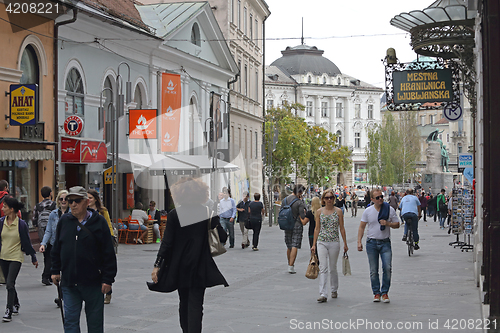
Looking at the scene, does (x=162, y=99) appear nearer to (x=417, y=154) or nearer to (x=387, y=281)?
(x=387, y=281)

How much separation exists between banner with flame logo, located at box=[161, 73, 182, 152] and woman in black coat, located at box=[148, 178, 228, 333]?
19.0 meters

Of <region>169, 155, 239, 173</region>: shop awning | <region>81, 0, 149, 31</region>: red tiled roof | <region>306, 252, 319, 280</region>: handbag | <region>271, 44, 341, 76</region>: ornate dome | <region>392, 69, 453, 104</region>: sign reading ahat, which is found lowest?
<region>306, 252, 319, 280</region>: handbag

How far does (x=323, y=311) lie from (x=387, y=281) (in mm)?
1265

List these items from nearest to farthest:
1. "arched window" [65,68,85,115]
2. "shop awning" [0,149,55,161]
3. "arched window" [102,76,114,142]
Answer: "shop awning" [0,149,55,161]
"arched window" [65,68,85,115]
"arched window" [102,76,114,142]

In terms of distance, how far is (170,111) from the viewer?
28.0 m

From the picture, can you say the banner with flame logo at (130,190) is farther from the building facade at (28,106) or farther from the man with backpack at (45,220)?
the man with backpack at (45,220)

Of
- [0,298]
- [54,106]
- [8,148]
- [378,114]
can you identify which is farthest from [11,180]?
[378,114]

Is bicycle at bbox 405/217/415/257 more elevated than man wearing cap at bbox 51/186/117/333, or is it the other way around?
man wearing cap at bbox 51/186/117/333

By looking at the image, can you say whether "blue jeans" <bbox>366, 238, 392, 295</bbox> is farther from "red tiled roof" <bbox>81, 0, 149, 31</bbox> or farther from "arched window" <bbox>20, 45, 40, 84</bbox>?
"red tiled roof" <bbox>81, 0, 149, 31</bbox>

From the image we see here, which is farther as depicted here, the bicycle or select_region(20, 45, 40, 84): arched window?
select_region(20, 45, 40, 84): arched window

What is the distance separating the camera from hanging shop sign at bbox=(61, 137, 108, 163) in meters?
20.3

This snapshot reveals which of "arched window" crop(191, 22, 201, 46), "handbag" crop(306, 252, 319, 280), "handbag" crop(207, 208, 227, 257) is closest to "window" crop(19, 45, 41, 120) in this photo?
"handbag" crop(306, 252, 319, 280)

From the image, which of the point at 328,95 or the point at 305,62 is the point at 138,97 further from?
the point at 328,95

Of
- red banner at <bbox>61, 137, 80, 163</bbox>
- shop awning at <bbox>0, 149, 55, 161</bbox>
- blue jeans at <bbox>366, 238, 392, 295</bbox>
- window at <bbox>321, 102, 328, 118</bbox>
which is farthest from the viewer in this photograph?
window at <bbox>321, 102, 328, 118</bbox>
